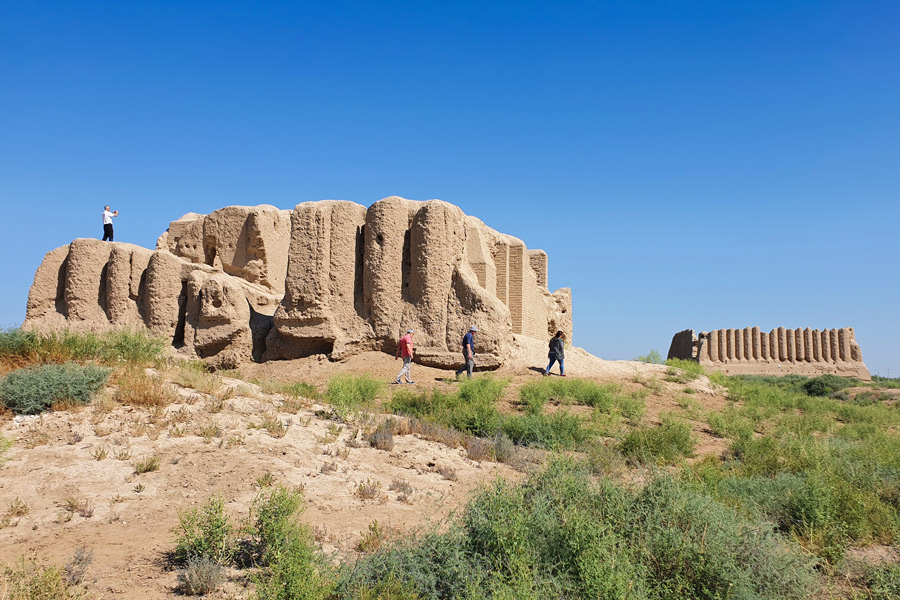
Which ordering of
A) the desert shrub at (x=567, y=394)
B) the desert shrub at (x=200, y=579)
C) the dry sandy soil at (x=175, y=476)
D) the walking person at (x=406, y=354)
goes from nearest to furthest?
the desert shrub at (x=200, y=579), the dry sandy soil at (x=175, y=476), the desert shrub at (x=567, y=394), the walking person at (x=406, y=354)

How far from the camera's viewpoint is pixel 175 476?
5965 mm

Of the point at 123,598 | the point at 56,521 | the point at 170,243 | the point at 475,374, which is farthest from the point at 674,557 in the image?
the point at 170,243

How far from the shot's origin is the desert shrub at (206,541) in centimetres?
440

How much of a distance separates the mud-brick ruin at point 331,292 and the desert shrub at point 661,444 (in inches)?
231

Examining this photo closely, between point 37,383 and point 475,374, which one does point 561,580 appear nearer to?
point 37,383

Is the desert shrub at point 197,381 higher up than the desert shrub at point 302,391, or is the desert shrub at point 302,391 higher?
the desert shrub at point 197,381

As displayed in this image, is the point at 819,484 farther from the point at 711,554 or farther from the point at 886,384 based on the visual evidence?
the point at 886,384

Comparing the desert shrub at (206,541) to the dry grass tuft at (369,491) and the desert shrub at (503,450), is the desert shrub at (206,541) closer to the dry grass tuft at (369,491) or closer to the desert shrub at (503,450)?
the dry grass tuft at (369,491)

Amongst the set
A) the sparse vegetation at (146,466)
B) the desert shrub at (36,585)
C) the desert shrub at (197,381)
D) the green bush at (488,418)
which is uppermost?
the desert shrub at (197,381)

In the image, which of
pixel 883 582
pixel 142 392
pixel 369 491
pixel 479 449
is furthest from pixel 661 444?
pixel 142 392

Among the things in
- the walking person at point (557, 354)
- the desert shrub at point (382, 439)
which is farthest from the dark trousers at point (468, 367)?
the desert shrub at point (382, 439)

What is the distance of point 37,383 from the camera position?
283 inches

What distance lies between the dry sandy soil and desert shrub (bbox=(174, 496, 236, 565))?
18 cm

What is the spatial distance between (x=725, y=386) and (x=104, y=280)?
18006 millimetres
